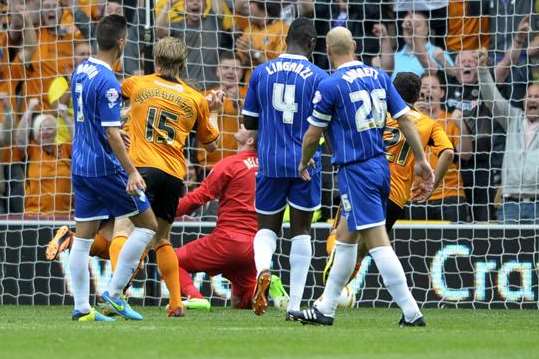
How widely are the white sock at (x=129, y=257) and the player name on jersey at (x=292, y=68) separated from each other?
143 centimetres

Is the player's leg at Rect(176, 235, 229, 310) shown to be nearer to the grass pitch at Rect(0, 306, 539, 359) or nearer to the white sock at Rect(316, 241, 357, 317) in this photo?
the grass pitch at Rect(0, 306, 539, 359)

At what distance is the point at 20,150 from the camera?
14.4 metres

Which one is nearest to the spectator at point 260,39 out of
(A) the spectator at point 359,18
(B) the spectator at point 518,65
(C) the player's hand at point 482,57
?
(A) the spectator at point 359,18

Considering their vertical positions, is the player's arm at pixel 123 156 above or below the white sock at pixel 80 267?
above

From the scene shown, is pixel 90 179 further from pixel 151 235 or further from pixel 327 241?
pixel 327 241

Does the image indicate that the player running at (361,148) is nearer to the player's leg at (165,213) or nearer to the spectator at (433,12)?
the player's leg at (165,213)

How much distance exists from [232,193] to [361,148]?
354 centimetres

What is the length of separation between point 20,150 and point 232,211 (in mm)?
3445

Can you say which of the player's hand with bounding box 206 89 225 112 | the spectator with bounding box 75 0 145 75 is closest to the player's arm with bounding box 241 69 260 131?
the player's hand with bounding box 206 89 225 112

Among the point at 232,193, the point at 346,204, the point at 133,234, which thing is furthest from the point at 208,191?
the point at 346,204

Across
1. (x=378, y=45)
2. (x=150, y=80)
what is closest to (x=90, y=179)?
(x=150, y=80)

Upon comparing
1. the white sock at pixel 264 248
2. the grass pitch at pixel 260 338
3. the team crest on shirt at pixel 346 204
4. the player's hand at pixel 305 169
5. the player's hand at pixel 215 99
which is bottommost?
the grass pitch at pixel 260 338

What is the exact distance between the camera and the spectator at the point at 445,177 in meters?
13.4

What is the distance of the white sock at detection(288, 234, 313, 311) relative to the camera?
9.39 metres
